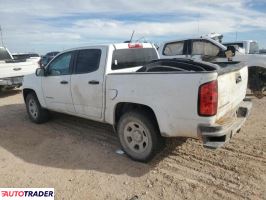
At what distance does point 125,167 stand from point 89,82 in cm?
160

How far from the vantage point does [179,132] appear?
3.91 metres

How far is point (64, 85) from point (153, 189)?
9.50 feet

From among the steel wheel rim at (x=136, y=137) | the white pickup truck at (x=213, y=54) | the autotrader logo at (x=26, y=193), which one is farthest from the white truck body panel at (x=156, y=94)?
the white pickup truck at (x=213, y=54)

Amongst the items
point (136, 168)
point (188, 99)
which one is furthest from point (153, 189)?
point (188, 99)

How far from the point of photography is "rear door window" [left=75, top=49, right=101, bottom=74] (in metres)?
5.05

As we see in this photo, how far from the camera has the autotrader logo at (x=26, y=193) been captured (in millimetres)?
3764

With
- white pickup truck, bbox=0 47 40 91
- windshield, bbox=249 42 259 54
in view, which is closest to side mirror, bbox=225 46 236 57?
windshield, bbox=249 42 259 54

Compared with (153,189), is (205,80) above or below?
above

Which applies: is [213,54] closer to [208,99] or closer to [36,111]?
[36,111]

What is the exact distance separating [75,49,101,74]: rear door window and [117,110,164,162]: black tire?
114 cm

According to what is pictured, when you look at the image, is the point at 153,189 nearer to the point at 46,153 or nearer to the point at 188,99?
the point at 188,99

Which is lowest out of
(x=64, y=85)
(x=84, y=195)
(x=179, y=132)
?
(x=84, y=195)

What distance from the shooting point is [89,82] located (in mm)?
5027

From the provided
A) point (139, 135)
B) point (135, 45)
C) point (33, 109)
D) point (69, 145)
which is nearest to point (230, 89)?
point (139, 135)
